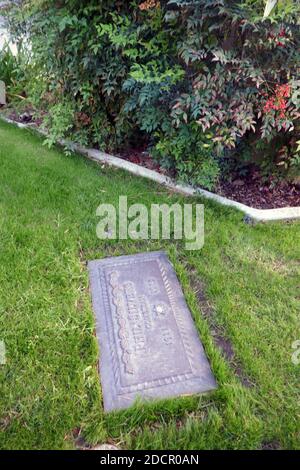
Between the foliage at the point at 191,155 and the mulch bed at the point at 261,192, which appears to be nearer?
the foliage at the point at 191,155

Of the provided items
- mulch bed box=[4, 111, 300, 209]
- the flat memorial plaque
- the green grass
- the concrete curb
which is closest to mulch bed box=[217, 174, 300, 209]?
mulch bed box=[4, 111, 300, 209]

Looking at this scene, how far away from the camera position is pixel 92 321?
64.1 inches

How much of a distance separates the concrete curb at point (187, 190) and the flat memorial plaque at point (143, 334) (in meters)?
0.73

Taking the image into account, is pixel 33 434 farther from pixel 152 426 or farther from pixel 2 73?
pixel 2 73

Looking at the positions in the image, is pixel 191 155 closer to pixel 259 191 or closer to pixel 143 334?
pixel 259 191

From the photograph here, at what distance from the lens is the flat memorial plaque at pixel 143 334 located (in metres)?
1.40

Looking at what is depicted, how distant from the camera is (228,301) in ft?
5.79

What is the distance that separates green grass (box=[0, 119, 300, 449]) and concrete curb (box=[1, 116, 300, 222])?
0.24 feet

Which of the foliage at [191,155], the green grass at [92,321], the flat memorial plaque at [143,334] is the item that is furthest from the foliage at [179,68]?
the flat memorial plaque at [143,334]

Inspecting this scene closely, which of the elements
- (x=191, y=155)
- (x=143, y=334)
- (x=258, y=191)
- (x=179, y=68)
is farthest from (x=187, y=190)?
(x=143, y=334)

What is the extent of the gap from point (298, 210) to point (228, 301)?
3.38 ft

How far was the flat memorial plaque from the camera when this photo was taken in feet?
4.59

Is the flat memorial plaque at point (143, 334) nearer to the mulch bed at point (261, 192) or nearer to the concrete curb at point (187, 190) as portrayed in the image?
the concrete curb at point (187, 190)
